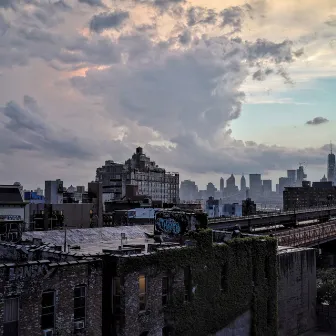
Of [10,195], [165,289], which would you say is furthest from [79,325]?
[10,195]

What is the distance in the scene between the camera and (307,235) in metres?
87.1

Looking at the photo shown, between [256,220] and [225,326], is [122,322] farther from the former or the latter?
[256,220]

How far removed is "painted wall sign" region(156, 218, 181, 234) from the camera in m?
42.1

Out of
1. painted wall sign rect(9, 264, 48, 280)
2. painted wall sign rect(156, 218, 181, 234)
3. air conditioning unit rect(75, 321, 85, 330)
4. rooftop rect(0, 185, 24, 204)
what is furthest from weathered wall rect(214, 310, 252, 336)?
rooftop rect(0, 185, 24, 204)

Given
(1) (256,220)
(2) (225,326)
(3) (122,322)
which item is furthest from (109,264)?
(1) (256,220)

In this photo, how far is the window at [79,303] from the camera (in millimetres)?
31016

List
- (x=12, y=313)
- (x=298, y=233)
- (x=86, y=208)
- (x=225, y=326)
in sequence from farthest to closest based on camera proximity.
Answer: (x=86, y=208), (x=298, y=233), (x=225, y=326), (x=12, y=313)

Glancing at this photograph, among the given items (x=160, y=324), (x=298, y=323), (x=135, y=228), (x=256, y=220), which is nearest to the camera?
(x=160, y=324)

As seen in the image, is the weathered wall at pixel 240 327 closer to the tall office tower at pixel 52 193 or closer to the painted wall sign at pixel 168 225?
the painted wall sign at pixel 168 225

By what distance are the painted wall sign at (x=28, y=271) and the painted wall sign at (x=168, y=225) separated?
50.7ft

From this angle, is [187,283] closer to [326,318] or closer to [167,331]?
→ [167,331]

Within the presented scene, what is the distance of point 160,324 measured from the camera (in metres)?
35.8

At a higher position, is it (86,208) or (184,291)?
(86,208)

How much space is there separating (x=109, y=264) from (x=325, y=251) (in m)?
91.1
